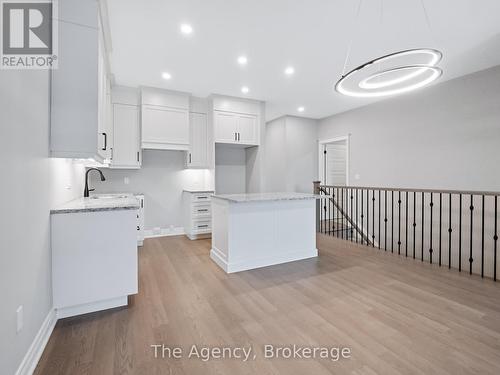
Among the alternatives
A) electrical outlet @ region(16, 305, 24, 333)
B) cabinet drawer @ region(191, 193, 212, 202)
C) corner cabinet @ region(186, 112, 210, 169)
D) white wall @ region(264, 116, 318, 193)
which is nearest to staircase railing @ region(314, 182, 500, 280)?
white wall @ region(264, 116, 318, 193)

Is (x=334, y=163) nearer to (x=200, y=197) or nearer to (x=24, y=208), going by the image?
(x=200, y=197)

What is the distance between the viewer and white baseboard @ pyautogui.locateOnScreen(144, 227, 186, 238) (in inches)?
191

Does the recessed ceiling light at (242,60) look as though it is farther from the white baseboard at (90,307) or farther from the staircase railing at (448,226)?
the white baseboard at (90,307)

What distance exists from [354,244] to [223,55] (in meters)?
3.71

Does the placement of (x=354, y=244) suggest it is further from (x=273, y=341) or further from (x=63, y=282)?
(x=63, y=282)

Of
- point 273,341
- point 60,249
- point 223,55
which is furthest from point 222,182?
point 273,341

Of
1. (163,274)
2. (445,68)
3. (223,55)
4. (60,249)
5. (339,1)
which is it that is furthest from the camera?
(445,68)

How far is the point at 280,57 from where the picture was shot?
3.38 metres

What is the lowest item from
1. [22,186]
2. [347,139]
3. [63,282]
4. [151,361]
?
[151,361]

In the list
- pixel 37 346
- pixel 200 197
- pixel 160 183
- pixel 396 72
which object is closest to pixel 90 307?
pixel 37 346

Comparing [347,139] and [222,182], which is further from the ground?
[347,139]

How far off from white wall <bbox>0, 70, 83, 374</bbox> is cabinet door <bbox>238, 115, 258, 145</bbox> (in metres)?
3.52

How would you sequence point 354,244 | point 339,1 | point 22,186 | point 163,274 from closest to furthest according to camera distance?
point 22,186
point 339,1
point 163,274
point 354,244

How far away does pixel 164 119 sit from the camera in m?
4.62
